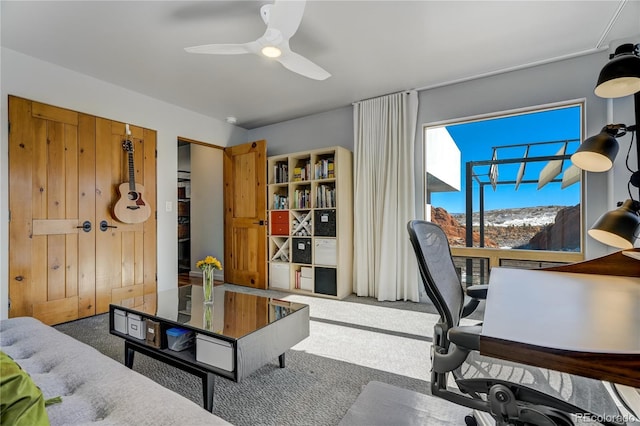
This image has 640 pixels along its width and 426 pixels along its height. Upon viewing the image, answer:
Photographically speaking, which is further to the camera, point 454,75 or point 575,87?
point 454,75

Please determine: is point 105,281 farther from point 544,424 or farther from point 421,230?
point 544,424

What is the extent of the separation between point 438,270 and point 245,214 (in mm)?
3519

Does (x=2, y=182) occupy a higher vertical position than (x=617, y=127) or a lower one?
lower

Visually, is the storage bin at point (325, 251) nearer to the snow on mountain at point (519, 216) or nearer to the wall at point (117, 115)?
the snow on mountain at point (519, 216)

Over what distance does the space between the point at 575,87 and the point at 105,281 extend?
5068mm

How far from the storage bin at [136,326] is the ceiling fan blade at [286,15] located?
1.97 metres

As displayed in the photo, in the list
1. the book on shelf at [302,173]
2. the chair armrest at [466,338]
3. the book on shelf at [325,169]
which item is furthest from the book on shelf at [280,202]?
the chair armrest at [466,338]

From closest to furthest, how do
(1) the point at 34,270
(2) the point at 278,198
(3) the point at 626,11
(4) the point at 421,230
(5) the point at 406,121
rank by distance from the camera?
(4) the point at 421,230 < (3) the point at 626,11 < (1) the point at 34,270 < (5) the point at 406,121 < (2) the point at 278,198

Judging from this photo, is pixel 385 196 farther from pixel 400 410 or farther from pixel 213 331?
pixel 213 331

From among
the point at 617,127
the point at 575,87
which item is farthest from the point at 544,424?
the point at 575,87

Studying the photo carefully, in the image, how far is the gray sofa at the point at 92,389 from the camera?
2.40 feet

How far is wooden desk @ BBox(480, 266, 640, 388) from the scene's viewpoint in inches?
19.8

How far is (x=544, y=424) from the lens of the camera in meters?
0.77

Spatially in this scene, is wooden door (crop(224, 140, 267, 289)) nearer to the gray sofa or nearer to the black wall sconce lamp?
the gray sofa
